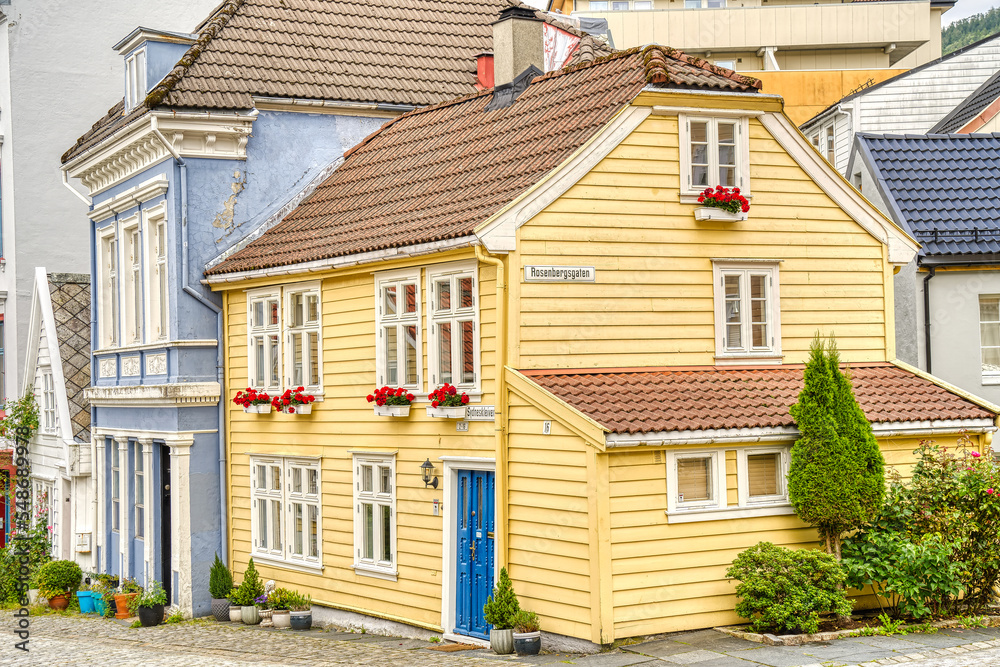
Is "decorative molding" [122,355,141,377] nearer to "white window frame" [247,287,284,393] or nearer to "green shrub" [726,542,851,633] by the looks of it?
"white window frame" [247,287,284,393]

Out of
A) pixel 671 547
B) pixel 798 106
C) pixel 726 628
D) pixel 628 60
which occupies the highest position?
pixel 798 106

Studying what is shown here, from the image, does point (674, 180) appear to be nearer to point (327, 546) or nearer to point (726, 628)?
point (726, 628)

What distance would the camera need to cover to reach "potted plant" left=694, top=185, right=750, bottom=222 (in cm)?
1588

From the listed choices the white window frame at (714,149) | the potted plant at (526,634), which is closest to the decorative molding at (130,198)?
the white window frame at (714,149)

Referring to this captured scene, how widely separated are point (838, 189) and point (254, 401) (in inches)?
379

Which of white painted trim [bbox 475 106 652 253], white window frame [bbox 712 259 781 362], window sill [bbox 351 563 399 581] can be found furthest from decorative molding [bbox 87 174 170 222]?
white window frame [bbox 712 259 781 362]

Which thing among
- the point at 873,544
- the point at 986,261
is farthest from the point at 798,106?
the point at 873,544

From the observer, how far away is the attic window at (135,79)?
73.4 feet

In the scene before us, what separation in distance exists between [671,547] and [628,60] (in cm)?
683

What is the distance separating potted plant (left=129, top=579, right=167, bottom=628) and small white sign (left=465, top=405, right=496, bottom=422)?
8.25m

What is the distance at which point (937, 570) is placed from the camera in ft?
46.0

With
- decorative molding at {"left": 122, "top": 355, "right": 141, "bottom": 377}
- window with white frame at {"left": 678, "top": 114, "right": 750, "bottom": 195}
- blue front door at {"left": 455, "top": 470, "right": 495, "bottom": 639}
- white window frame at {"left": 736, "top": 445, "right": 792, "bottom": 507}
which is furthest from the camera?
decorative molding at {"left": 122, "top": 355, "right": 141, "bottom": 377}

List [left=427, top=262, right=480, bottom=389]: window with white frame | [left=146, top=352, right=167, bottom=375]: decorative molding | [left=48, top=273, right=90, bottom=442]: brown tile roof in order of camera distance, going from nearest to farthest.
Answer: [left=427, top=262, right=480, bottom=389]: window with white frame
[left=146, top=352, right=167, bottom=375]: decorative molding
[left=48, top=273, right=90, bottom=442]: brown tile roof

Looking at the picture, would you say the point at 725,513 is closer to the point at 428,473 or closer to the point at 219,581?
the point at 428,473
